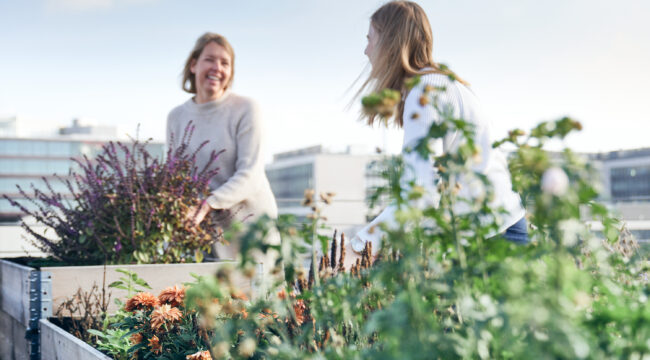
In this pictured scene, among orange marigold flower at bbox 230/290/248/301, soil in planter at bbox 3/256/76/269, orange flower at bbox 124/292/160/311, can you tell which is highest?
orange marigold flower at bbox 230/290/248/301

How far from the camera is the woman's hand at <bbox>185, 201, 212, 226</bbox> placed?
2508 mm

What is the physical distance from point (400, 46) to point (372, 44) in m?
0.14

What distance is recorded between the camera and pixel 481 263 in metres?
0.70

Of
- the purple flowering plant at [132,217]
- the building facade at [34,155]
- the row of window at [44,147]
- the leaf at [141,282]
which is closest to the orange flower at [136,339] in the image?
the leaf at [141,282]

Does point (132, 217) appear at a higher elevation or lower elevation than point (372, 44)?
lower

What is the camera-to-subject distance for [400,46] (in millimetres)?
1613

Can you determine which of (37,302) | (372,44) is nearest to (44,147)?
(37,302)

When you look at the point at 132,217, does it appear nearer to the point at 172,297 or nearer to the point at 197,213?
the point at 197,213

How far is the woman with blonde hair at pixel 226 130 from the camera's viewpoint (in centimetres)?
293

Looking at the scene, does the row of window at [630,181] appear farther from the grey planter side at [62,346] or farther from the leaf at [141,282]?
the grey planter side at [62,346]

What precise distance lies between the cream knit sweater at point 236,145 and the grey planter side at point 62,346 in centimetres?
107

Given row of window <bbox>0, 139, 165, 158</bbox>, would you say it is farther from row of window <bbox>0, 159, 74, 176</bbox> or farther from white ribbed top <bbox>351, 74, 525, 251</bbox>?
white ribbed top <bbox>351, 74, 525, 251</bbox>

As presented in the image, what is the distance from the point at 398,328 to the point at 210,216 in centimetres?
221

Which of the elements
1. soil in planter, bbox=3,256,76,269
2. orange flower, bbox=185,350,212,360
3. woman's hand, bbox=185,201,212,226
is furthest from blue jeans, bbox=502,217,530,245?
soil in planter, bbox=3,256,76,269
